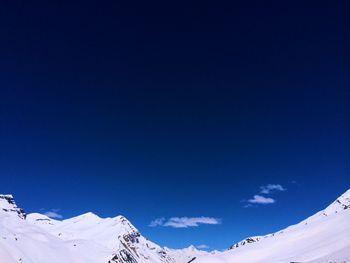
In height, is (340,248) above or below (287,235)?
below

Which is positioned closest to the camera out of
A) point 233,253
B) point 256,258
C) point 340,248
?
point 340,248

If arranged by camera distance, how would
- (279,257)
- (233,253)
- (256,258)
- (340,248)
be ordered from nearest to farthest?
(340,248), (279,257), (256,258), (233,253)

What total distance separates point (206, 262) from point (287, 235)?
8056 mm

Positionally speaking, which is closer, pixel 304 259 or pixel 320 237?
pixel 304 259

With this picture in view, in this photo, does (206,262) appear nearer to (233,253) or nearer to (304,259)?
(233,253)

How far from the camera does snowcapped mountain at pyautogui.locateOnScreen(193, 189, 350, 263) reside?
29.2m

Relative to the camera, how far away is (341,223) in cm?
3400

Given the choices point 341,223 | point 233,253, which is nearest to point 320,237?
point 341,223

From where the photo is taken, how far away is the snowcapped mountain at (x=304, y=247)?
95.7ft

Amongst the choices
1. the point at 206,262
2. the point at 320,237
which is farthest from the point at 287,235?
the point at 206,262

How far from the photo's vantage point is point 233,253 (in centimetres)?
3684

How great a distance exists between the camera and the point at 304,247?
32.5 metres

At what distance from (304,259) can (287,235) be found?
8190mm

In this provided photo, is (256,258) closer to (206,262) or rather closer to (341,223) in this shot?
(206,262)
